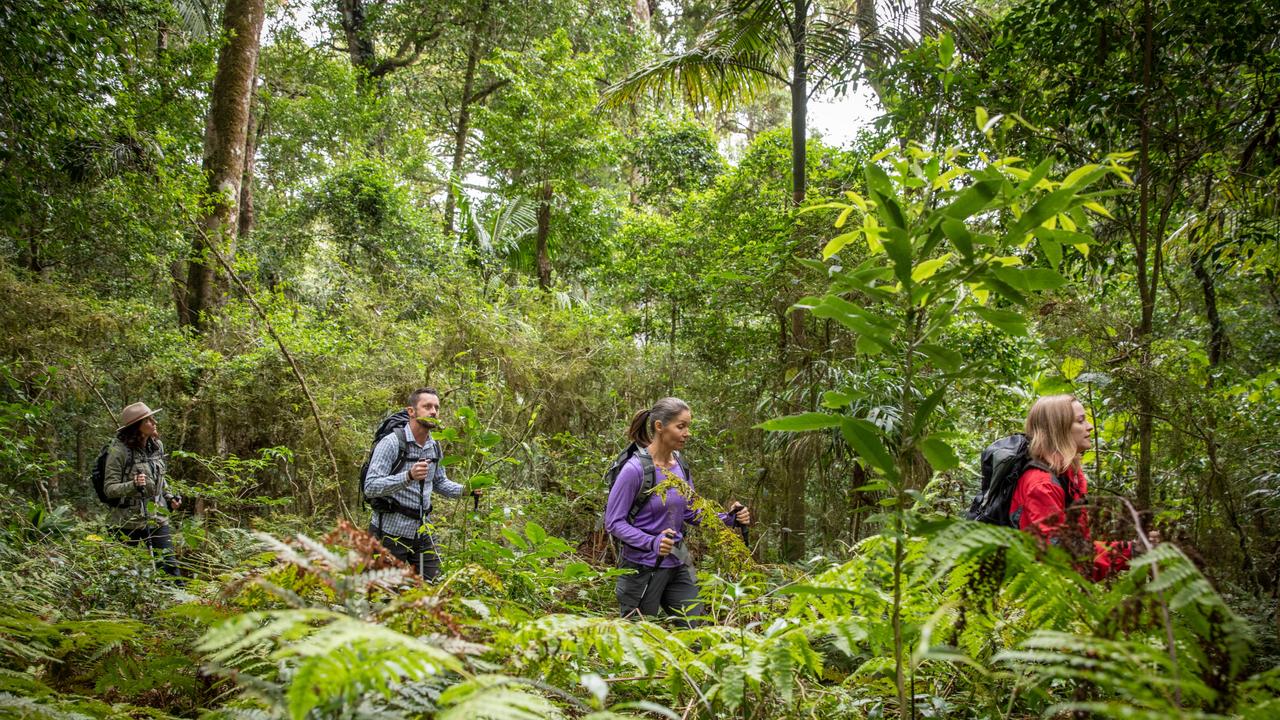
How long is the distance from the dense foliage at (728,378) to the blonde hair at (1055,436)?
481 millimetres

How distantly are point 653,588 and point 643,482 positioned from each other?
626 mm

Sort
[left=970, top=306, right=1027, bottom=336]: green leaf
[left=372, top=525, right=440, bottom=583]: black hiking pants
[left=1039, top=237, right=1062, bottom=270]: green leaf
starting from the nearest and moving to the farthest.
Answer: [left=970, top=306, right=1027, bottom=336]: green leaf < [left=1039, top=237, right=1062, bottom=270]: green leaf < [left=372, top=525, right=440, bottom=583]: black hiking pants

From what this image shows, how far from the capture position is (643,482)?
4004mm

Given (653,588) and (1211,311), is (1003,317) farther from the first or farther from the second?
(1211,311)

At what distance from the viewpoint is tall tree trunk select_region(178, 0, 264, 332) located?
785 centimetres

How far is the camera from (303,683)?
35.5 inches

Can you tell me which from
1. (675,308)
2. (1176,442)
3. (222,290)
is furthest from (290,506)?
(1176,442)

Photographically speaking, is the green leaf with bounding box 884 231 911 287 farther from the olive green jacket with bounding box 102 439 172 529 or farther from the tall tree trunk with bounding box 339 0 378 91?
the tall tree trunk with bounding box 339 0 378 91

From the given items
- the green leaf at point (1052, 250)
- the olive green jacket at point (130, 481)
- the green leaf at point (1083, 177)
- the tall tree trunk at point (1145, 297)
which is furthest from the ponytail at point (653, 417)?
the olive green jacket at point (130, 481)

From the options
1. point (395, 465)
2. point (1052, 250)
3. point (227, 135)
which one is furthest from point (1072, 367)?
point (227, 135)

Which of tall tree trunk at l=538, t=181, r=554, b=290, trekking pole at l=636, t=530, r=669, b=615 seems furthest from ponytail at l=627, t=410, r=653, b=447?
tall tree trunk at l=538, t=181, r=554, b=290

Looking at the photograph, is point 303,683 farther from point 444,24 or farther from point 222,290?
point 444,24

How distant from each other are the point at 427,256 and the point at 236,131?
224 inches

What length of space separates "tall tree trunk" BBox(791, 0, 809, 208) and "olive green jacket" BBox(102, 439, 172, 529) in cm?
Answer: 625
